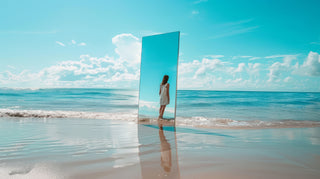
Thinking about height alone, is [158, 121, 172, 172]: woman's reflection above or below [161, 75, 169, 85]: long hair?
below

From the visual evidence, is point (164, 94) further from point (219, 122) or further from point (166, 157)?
point (166, 157)

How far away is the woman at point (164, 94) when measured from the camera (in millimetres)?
4996

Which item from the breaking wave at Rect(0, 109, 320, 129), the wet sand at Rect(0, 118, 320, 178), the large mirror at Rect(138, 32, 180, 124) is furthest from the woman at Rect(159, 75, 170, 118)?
the wet sand at Rect(0, 118, 320, 178)

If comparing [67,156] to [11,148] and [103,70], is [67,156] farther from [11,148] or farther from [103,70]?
[103,70]

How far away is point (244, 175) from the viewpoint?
5.25ft

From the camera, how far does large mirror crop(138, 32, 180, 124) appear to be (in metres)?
4.98

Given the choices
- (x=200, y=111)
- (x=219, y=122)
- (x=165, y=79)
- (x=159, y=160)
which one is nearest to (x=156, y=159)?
(x=159, y=160)

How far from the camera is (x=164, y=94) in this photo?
504 centimetres

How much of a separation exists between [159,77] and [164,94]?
0.48 metres

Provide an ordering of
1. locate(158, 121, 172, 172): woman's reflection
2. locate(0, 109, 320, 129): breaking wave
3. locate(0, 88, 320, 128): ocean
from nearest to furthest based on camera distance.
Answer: locate(158, 121, 172, 172): woman's reflection
locate(0, 109, 320, 129): breaking wave
locate(0, 88, 320, 128): ocean

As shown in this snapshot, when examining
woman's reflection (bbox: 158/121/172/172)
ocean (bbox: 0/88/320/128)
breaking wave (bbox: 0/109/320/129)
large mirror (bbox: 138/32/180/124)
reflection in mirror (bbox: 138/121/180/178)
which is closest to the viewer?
reflection in mirror (bbox: 138/121/180/178)

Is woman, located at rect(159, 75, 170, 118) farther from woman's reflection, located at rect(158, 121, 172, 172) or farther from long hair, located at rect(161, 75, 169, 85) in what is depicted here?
woman's reflection, located at rect(158, 121, 172, 172)

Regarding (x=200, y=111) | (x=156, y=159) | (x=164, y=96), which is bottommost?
(x=156, y=159)

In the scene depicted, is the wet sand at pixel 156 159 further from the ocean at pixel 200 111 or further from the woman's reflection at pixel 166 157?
the ocean at pixel 200 111
